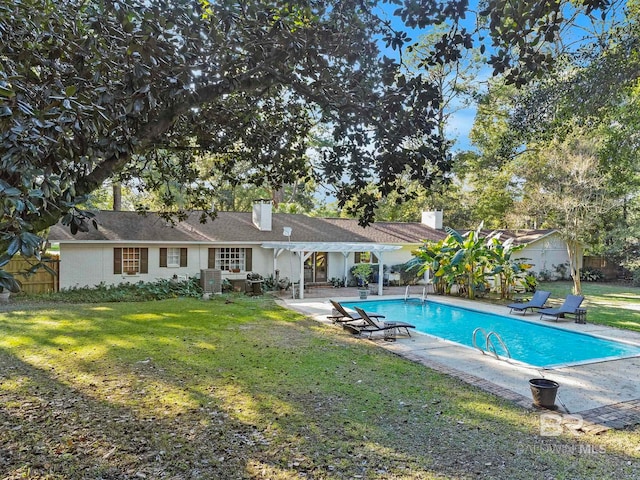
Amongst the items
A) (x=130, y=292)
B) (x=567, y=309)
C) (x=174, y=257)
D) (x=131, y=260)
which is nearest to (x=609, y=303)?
(x=567, y=309)

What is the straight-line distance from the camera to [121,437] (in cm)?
555

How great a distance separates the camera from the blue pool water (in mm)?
11617

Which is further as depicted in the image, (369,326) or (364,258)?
(364,258)

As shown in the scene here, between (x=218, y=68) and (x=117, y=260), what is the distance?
16.1 m

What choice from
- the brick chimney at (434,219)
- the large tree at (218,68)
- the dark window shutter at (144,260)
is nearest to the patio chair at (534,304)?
the large tree at (218,68)

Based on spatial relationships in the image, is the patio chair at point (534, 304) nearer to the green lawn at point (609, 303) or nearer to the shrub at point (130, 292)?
the green lawn at point (609, 303)

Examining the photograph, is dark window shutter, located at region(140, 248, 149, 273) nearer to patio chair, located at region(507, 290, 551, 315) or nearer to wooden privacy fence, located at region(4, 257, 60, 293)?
wooden privacy fence, located at region(4, 257, 60, 293)

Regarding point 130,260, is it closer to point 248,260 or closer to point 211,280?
point 211,280

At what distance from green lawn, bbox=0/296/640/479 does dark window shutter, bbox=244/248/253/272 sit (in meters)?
12.3

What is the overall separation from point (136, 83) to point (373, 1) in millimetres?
3361

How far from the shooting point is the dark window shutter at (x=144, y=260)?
20.8 meters

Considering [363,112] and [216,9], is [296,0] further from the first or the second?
[363,112]

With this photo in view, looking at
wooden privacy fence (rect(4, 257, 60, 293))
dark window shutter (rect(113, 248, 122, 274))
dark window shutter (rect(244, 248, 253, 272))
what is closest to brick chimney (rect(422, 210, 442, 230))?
dark window shutter (rect(244, 248, 253, 272))

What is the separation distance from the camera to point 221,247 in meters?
22.5
